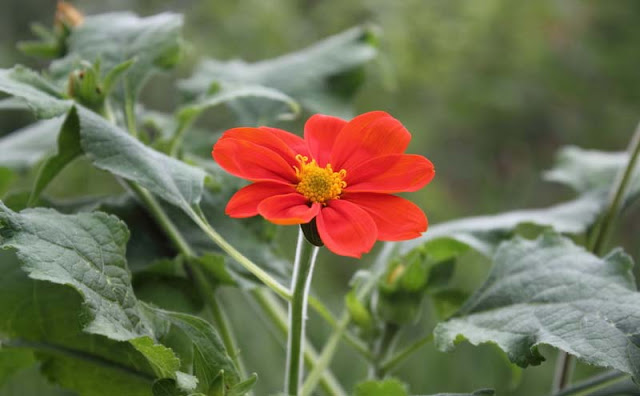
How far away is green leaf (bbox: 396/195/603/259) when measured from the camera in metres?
0.37

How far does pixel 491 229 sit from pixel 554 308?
4.9 inches

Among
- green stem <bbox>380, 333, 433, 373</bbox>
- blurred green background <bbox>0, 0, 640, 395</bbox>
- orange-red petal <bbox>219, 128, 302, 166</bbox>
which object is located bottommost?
green stem <bbox>380, 333, 433, 373</bbox>

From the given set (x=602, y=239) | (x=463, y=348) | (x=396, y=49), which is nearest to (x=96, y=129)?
(x=602, y=239)

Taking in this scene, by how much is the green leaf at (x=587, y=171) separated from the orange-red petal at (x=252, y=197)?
0.28 metres

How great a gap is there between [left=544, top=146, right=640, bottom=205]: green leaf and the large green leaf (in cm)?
27

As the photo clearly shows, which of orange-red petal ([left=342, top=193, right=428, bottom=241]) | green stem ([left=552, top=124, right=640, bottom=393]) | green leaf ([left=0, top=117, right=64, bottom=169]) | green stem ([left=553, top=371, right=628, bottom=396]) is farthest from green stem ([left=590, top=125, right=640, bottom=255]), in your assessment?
green leaf ([left=0, top=117, right=64, bottom=169])

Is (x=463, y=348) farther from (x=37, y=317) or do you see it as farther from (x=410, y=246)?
(x=37, y=317)

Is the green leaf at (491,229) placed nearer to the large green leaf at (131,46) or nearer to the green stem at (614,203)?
the green stem at (614,203)

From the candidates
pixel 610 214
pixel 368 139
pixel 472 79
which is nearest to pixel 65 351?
pixel 368 139

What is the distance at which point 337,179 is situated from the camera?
→ 0.85 ft

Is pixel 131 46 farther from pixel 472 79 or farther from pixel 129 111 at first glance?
pixel 472 79

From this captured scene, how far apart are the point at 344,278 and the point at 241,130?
79 cm

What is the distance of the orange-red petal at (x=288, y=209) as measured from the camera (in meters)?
0.23

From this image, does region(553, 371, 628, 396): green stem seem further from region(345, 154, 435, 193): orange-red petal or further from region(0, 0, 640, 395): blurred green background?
A: region(0, 0, 640, 395): blurred green background
